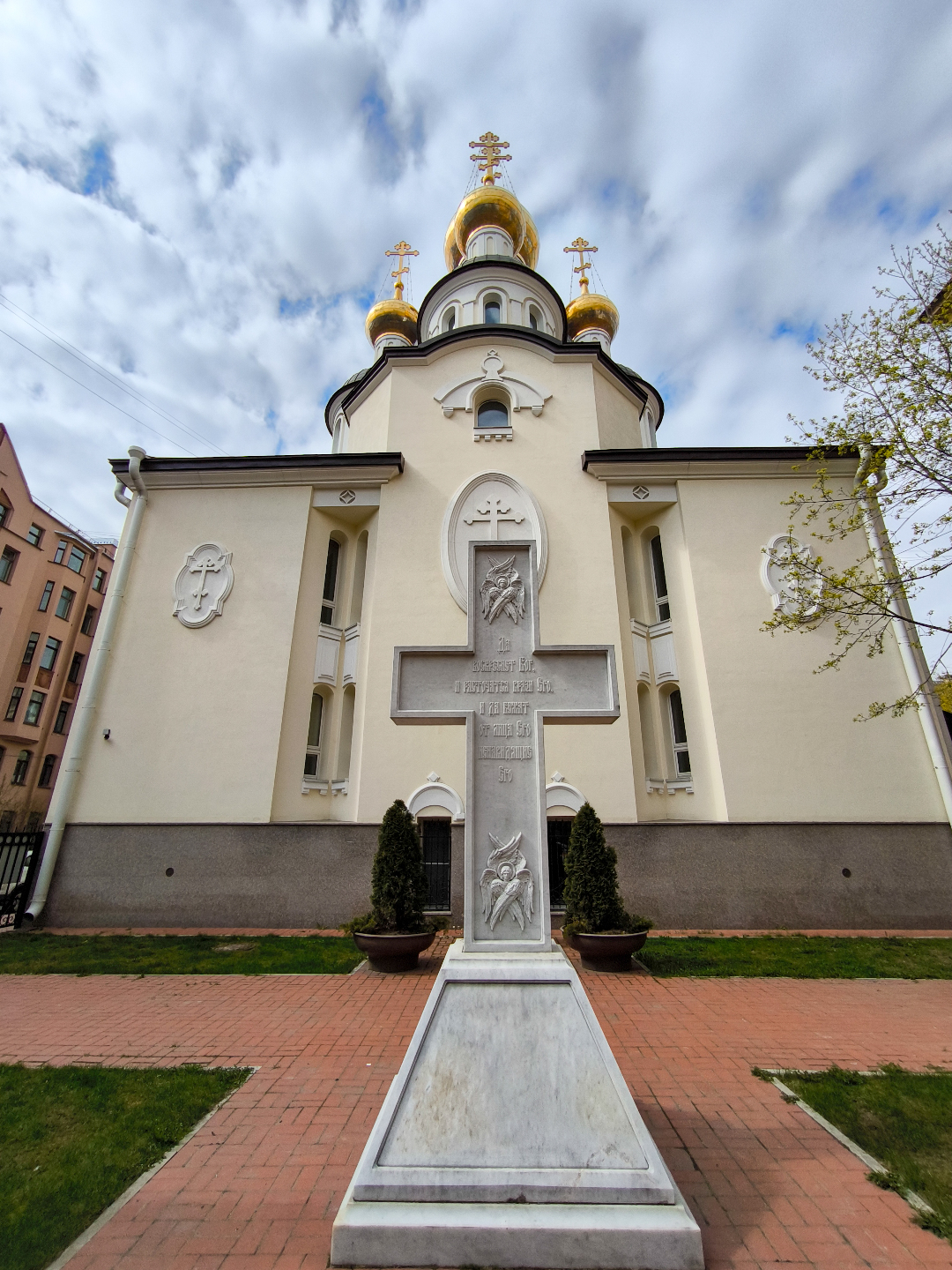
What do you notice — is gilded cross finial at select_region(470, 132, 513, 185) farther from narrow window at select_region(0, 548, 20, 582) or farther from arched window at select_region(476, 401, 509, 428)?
narrow window at select_region(0, 548, 20, 582)

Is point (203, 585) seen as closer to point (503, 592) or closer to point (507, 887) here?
point (503, 592)

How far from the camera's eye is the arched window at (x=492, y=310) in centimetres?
1730

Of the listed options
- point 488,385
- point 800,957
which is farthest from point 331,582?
point 800,957

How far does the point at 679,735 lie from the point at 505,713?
940cm

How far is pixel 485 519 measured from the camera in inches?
501

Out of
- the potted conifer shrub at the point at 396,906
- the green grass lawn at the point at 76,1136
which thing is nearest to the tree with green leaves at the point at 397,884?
the potted conifer shrub at the point at 396,906

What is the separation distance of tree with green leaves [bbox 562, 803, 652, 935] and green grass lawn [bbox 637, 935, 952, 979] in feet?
2.42

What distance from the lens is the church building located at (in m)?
10.8

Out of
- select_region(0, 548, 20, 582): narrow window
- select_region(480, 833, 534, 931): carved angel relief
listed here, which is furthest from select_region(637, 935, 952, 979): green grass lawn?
select_region(0, 548, 20, 582): narrow window

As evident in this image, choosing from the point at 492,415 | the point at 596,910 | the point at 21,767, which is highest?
the point at 492,415

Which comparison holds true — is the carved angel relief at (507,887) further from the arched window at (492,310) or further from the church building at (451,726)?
the arched window at (492,310)

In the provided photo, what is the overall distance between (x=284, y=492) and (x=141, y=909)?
28.4 ft

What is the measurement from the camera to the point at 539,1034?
318cm

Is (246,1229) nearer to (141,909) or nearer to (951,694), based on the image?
(141,909)
